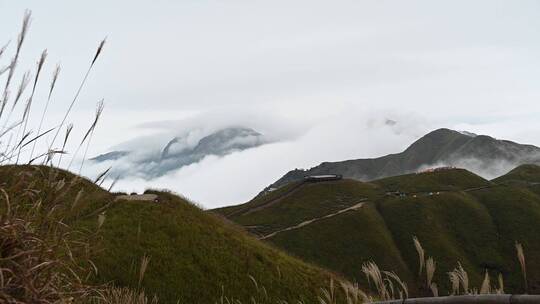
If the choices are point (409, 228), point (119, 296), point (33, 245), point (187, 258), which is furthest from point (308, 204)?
point (33, 245)

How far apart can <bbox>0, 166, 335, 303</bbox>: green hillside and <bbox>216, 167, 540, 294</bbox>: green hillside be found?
7574 cm

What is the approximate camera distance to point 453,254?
12281cm

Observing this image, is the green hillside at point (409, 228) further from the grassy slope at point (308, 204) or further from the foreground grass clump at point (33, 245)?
the foreground grass clump at point (33, 245)

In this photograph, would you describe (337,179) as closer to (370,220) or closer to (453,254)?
(370,220)

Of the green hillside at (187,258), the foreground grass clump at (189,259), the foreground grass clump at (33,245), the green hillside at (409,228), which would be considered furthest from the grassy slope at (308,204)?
the foreground grass clump at (33,245)

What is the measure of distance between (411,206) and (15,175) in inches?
5873

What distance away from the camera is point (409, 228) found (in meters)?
136

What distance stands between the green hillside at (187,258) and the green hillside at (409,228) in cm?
7574

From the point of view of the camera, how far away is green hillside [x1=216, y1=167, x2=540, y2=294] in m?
120

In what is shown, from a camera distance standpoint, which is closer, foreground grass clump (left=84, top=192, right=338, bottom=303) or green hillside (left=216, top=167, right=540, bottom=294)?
foreground grass clump (left=84, top=192, right=338, bottom=303)

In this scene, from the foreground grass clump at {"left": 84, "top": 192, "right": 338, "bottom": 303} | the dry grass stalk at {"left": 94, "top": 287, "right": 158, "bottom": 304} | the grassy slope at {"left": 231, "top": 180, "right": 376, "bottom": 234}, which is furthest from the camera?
the grassy slope at {"left": 231, "top": 180, "right": 376, "bottom": 234}

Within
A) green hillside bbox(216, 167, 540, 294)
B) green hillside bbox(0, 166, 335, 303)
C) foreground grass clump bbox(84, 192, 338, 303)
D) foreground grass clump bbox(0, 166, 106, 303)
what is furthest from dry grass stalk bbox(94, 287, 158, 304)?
green hillside bbox(216, 167, 540, 294)

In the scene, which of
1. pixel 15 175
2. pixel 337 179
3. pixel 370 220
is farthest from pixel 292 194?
pixel 15 175

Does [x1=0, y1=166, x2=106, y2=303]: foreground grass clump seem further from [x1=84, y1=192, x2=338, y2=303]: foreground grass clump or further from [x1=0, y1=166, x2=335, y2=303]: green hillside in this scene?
[x1=84, y1=192, x2=338, y2=303]: foreground grass clump
